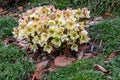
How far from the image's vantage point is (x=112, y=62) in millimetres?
4234

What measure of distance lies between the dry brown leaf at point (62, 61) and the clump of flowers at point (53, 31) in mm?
132

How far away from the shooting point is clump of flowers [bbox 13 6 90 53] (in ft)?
14.4

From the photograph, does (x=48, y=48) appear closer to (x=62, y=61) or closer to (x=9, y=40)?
(x=62, y=61)

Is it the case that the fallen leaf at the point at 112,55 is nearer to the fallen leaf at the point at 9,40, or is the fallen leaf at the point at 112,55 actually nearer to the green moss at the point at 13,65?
the green moss at the point at 13,65

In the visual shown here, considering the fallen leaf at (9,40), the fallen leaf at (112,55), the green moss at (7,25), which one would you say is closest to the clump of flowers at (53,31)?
the fallen leaf at (112,55)

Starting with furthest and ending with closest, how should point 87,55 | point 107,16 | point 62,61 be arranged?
point 107,16, point 87,55, point 62,61

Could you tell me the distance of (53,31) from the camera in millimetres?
4375

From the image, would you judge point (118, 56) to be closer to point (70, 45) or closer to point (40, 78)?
point (70, 45)

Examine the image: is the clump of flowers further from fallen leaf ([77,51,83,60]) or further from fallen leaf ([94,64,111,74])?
fallen leaf ([94,64,111,74])

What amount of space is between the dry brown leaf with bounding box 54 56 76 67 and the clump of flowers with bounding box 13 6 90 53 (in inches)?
5.2

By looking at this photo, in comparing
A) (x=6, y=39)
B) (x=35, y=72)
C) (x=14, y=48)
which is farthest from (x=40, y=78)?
(x=6, y=39)

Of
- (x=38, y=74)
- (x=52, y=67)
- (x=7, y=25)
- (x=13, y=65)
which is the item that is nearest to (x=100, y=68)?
(x=52, y=67)

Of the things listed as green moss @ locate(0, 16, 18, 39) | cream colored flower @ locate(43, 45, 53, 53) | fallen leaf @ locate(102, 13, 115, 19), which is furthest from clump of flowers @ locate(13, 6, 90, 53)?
fallen leaf @ locate(102, 13, 115, 19)

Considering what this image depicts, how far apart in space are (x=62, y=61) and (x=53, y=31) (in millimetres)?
398
